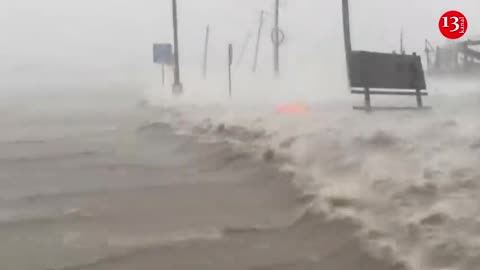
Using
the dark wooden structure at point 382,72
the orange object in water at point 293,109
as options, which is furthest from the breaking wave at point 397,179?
the orange object in water at point 293,109

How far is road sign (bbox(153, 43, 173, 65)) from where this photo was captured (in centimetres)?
3984

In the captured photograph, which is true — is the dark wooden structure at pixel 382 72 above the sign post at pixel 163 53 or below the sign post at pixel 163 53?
below

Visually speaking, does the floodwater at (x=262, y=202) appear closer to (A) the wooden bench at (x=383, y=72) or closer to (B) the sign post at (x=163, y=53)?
(A) the wooden bench at (x=383, y=72)

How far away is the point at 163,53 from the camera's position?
131 ft

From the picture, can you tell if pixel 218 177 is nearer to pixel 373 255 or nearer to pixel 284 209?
pixel 284 209

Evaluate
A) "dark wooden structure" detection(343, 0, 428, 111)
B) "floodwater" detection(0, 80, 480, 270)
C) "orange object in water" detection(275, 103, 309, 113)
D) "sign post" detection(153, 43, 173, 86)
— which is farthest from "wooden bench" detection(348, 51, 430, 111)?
"sign post" detection(153, 43, 173, 86)

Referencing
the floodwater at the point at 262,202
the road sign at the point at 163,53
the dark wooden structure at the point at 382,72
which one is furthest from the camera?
the road sign at the point at 163,53

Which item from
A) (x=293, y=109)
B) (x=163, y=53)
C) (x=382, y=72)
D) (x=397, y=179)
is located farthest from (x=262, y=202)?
(x=163, y=53)

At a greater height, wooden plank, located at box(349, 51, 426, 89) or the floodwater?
wooden plank, located at box(349, 51, 426, 89)

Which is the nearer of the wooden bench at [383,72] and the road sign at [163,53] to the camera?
the wooden bench at [383,72]

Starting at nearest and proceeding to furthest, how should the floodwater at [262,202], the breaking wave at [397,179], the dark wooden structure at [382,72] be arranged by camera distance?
the breaking wave at [397,179] < the floodwater at [262,202] < the dark wooden structure at [382,72]

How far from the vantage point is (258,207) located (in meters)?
7.80

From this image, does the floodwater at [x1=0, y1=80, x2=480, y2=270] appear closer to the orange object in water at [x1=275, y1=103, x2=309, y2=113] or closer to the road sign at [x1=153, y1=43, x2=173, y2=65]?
the orange object in water at [x1=275, y1=103, x2=309, y2=113]

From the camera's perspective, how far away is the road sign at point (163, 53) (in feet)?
131
